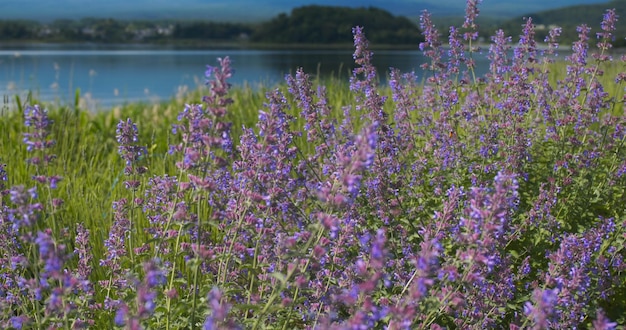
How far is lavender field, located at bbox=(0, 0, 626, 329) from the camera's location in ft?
7.46

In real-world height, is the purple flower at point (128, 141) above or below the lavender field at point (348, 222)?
above

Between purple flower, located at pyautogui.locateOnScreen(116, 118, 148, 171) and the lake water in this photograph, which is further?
the lake water

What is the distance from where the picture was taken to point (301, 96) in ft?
12.6

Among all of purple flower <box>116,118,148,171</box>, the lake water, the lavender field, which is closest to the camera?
the lavender field

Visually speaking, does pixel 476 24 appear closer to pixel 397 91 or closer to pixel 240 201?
pixel 397 91

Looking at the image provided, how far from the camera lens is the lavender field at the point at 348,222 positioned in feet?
7.46

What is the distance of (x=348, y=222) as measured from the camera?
3111 mm

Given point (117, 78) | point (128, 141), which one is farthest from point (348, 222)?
point (117, 78)

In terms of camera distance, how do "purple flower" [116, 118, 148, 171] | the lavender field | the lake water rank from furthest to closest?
1. the lake water
2. "purple flower" [116, 118, 148, 171]
3. the lavender field

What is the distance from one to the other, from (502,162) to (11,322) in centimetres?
301

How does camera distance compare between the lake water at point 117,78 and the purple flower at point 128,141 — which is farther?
the lake water at point 117,78

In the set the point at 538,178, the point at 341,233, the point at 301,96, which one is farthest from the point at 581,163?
the point at 341,233

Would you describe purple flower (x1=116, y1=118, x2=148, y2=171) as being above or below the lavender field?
Answer: above

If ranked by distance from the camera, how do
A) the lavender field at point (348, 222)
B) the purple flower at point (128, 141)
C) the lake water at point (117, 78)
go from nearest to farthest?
the lavender field at point (348, 222), the purple flower at point (128, 141), the lake water at point (117, 78)
